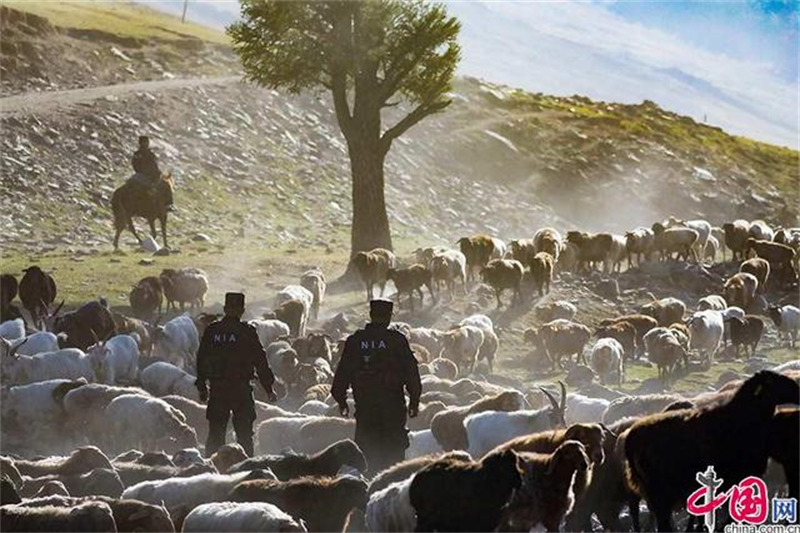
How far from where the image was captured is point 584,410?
676 inches

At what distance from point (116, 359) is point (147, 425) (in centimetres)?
367

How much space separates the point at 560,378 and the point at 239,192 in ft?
70.7

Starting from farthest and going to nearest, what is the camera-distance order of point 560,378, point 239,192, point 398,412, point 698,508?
point 239,192 < point 560,378 < point 398,412 < point 698,508

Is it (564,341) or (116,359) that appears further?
(564,341)

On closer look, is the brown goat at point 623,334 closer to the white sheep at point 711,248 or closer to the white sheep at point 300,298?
the white sheep at point 300,298

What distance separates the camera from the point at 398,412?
43.8 ft

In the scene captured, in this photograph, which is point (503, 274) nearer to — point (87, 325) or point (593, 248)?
point (593, 248)

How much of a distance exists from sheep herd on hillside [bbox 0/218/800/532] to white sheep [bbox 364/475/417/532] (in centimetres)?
3

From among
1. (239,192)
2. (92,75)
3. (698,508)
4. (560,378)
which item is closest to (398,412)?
(698,508)

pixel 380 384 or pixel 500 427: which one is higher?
pixel 380 384

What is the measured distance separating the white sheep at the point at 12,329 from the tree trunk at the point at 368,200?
12502mm

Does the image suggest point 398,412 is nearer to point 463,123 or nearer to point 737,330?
point 737,330

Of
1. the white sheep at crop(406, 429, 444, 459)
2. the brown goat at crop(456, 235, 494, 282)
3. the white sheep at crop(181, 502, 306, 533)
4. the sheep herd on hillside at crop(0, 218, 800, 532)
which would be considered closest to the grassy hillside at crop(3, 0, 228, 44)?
the brown goat at crop(456, 235, 494, 282)

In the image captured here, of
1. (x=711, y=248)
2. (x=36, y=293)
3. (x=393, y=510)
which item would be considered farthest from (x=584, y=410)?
(x=711, y=248)
